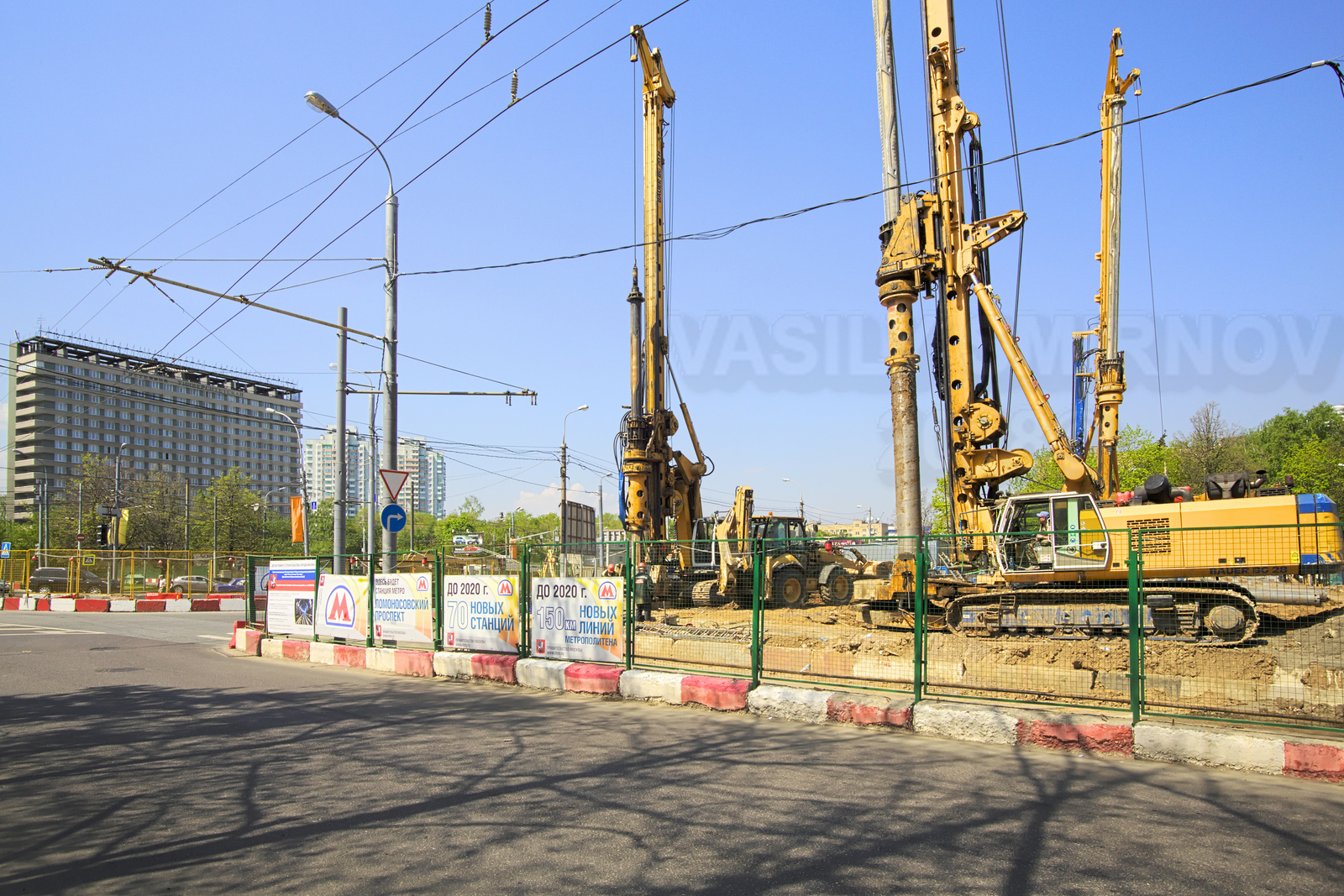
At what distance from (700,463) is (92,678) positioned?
1503 centimetres

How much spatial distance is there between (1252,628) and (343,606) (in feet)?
47.1

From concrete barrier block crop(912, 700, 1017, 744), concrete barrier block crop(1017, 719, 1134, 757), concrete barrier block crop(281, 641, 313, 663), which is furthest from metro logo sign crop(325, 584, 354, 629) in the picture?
concrete barrier block crop(1017, 719, 1134, 757)

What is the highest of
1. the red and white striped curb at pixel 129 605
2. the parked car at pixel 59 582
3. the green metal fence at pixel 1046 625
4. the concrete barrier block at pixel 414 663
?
the green metal fence at pixel 1046 625

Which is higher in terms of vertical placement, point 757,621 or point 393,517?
point 393,517

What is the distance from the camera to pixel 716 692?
9.70 metres

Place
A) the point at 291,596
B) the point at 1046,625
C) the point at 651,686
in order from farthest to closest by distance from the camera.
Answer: the point at 291,596 → the point at 1046,625 → the point at 651,686

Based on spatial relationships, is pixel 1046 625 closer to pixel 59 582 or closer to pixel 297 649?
pixel 297 649

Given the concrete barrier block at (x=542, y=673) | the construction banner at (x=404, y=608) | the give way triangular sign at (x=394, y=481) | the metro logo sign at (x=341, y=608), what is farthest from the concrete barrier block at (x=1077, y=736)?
the give way triangular sign at (x=394, y=481)

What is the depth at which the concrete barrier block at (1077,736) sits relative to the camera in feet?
24.4

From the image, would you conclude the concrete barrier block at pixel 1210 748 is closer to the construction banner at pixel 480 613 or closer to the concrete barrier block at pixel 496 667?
the concrete barrier block at pixel 496 667

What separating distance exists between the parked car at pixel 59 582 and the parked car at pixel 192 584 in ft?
12.5

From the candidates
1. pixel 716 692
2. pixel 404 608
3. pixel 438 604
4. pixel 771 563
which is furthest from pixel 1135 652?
pixel 771 563

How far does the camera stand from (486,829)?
5.20 meters

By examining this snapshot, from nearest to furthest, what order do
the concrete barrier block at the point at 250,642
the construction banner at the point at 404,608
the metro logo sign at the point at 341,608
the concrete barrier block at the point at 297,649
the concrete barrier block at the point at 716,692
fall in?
the concrete barrier block at the point at 716,692 → the construction banner at the point at 404,608 → the metro logo sign at the point at 341,608 → the concrete barrier block at the point at 297,649 → the concrete barrier block at the point at 250,642
